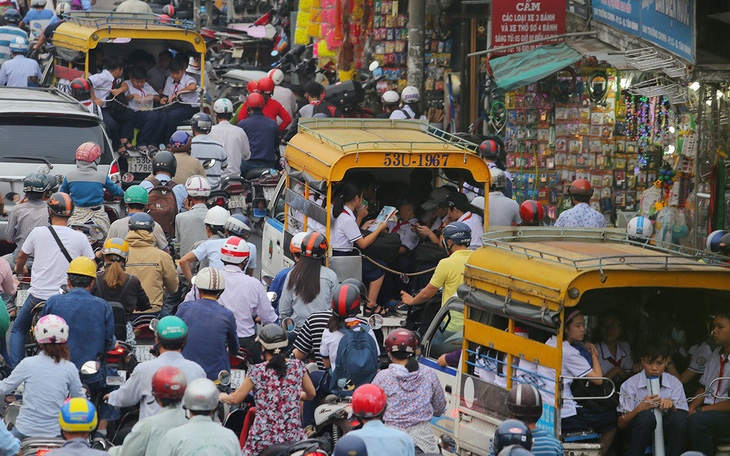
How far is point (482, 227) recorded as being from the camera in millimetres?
12484

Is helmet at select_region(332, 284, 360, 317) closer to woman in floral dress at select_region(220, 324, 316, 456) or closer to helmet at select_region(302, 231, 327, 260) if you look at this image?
woman in floral dress at select_region(220, 324, 316, 456)

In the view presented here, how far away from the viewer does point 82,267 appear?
9531mm

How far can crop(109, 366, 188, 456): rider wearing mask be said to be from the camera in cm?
709

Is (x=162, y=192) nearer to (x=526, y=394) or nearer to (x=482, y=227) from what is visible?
(x=482, y=227)

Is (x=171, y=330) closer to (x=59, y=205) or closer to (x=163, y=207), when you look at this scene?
(x=59, y=205)

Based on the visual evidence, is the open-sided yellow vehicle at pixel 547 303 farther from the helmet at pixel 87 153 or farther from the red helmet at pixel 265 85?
the red helmet at pixel 265 85

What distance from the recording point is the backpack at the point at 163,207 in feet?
45.3

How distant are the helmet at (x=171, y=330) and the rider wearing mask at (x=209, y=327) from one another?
90cm

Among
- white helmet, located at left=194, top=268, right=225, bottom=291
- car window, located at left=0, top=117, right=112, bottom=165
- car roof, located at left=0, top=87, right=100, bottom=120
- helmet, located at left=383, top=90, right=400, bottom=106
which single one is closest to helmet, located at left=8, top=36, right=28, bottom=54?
car roof, located at left=0, top=87, right=100, bottom=120

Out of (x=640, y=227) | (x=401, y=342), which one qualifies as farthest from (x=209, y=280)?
(x=640, y=227)

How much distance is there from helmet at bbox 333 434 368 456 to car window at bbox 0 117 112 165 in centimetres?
912

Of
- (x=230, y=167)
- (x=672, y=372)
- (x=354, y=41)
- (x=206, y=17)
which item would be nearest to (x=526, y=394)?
(x=672, y=372)

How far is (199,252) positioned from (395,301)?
6.75 ft

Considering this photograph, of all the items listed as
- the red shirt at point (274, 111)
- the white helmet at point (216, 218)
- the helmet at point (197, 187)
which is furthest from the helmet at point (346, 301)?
the red shirt at point (274, 111)
